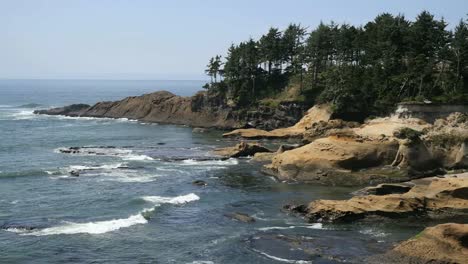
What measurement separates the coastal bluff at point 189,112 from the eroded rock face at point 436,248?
70.3m

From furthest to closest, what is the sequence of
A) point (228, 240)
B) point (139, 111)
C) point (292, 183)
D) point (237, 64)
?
point (139, 111) → point (237, 64) → point (292, 183) → point (228, 240)

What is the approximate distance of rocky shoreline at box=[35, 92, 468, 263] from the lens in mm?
34031

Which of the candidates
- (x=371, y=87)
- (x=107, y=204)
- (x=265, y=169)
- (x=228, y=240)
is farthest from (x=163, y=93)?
(x=228, y=240)

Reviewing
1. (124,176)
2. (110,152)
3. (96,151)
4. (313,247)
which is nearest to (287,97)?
(110,152)

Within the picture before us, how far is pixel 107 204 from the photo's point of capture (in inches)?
1935

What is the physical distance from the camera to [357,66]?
102 meters

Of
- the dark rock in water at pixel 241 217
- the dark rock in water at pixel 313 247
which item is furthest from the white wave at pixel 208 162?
the dark rock in water at pixel 313 247

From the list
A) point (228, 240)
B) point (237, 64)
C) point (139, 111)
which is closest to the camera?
point (228, 240)

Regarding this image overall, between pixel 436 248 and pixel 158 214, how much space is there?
2273 cm

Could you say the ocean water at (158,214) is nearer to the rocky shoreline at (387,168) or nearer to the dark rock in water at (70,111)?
the rocky shoreline at (387,168)

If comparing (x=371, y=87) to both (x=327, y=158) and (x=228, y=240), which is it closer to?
(x=327, y=158)

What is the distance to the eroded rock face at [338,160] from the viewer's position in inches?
2256

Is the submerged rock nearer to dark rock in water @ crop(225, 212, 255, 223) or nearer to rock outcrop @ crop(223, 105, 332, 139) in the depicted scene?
dark rock in water @ crop(225, 212, 255, 223)

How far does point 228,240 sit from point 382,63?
212 ft
